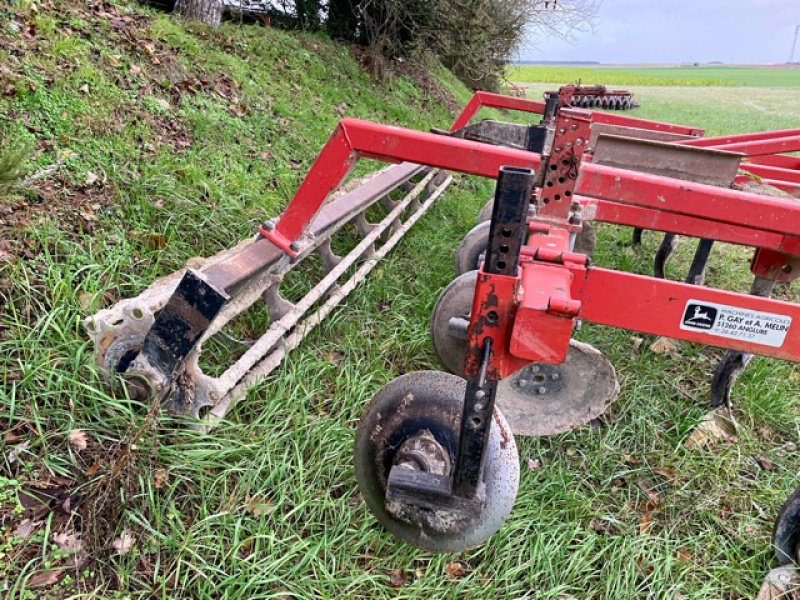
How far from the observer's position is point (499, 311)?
155cm

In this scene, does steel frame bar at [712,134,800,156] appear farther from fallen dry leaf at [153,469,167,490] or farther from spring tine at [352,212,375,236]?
fallen dry leaf at [153,469,167,490]

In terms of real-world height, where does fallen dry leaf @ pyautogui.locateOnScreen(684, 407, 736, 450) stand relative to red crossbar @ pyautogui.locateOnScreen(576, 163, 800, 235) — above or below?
below

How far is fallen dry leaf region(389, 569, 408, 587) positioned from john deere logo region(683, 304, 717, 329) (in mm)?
1400

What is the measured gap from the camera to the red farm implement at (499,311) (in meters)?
1.58

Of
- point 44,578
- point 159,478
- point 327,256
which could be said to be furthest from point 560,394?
point 44,578

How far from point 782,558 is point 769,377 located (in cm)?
148

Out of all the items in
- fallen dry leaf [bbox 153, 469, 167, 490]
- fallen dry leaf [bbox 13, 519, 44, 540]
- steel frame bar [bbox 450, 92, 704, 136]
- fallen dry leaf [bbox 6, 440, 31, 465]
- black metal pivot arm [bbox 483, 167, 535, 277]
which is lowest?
fallen dry leaf [bbox 153, 469, 167, 490]

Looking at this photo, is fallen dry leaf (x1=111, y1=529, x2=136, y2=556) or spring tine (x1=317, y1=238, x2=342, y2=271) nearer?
fallen dry leaf (x1=111, y1=529, x2=136, y2=556)

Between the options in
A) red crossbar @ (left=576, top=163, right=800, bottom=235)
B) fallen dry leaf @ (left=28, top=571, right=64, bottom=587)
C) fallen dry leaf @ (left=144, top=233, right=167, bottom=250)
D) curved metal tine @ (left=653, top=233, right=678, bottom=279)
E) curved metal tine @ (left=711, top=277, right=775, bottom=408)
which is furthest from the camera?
curved metal tine @ (left=653, top=233, right=678, bottom=279)

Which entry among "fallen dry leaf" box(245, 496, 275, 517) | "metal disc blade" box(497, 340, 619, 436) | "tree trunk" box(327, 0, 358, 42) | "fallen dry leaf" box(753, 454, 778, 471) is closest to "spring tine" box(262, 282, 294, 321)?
Answer: "fallen dry leaf" box(245, 496, 275, 517)

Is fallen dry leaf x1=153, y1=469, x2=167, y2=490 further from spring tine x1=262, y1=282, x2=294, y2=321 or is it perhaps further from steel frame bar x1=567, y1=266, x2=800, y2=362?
steel frame bar x1=567, y1=266, x2=800, y2=362

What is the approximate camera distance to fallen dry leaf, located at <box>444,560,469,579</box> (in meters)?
2.18

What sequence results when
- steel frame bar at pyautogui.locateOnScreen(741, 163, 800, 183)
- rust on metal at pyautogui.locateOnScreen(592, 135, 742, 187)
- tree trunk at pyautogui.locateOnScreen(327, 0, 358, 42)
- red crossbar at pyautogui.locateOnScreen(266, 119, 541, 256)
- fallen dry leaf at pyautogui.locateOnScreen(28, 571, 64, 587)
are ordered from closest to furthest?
1. fallen dry leaf at pyautogui.locateOnScreen(28, 571, 64, 587)
2. red crossbar at pyautogui.locateOnScreen(266, 119, 541, 256)
3. rust on metal at pyautogui.locateOnScreen(592, 135, 742, 187)
4. steel frame bar at pyautogui.locateOnScreen(741, 163, 800, 183)
5. tree trunk at pyautogui.locateOnScreen(327, 0, 358, 42)

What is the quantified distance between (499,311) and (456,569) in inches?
48.5
